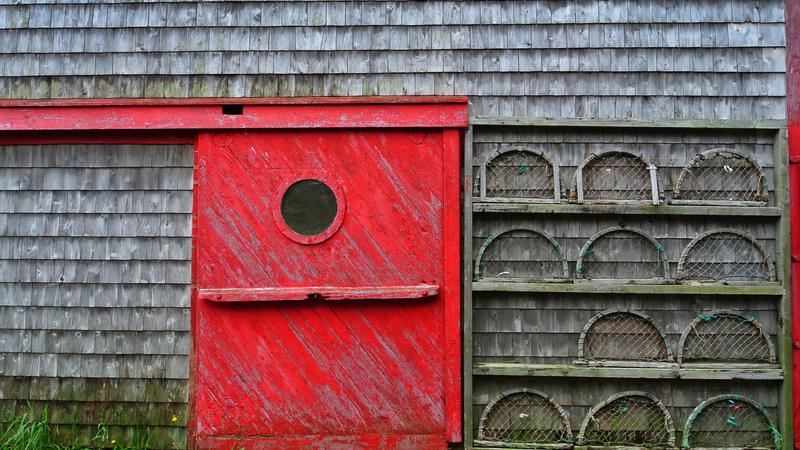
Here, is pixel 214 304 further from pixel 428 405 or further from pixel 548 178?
pixel 548 178

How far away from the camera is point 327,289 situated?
3.76 m

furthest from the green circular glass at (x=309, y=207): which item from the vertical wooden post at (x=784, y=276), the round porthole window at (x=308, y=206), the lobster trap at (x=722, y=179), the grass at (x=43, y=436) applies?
the vertical wooden post at (x=784, y=276)

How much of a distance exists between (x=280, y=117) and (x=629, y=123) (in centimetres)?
241

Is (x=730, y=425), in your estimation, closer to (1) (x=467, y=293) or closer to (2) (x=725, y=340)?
(2) (x=725, y=340)

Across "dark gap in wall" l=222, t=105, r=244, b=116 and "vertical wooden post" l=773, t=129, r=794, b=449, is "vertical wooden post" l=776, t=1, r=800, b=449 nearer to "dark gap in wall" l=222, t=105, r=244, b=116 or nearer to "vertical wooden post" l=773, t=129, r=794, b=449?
"vertical wooden post" l=773, t=129, r=794, b=449

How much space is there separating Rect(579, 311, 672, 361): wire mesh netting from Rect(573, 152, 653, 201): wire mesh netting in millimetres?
816

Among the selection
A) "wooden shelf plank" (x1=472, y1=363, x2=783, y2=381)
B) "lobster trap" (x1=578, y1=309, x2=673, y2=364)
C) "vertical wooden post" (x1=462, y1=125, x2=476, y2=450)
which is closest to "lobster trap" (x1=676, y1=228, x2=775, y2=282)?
"lobster trap" (x1=578, y1=309, x2=673, y2=364)

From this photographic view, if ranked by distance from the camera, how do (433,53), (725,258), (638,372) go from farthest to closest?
(433,53)
(725,258)
(638,372)

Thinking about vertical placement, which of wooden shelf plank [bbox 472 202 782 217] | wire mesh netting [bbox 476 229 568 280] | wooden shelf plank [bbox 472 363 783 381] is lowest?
wooden shelf plank [bbox 472 363 783 381]

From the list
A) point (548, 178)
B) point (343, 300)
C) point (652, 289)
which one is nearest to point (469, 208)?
point (548, 178)

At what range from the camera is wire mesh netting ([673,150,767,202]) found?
3826 mm

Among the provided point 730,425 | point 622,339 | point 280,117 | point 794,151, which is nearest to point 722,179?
point 794,151

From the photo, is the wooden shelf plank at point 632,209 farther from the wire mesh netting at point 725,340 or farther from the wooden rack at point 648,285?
the wire mesh netting at point 725,340

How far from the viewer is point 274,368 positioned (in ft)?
12.5
